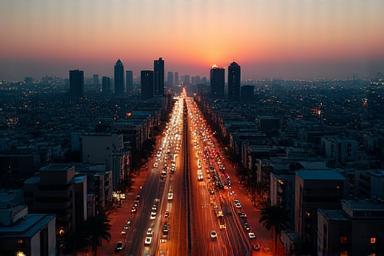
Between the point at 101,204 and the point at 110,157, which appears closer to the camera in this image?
the point at 101,204

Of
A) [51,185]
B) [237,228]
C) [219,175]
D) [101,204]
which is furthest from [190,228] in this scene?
[219,175]

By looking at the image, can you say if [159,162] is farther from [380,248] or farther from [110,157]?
[380,248]

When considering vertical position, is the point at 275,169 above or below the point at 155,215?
above

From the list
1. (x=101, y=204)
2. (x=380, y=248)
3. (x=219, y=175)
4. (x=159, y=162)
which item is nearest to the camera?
(x=380, y=248)

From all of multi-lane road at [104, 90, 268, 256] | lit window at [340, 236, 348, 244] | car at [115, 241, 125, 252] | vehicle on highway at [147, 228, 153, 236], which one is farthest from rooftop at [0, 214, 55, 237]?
lit window at [340, 236, 348, 244]

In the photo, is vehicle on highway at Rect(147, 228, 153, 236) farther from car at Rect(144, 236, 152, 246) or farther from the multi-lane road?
car at Rect(144, 236, 152, 246)

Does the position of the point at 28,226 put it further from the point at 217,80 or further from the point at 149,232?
the point at 217,80

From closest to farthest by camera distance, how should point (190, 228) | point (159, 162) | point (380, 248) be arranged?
point (380, 248) < point (190, 228) < point (159, 162)

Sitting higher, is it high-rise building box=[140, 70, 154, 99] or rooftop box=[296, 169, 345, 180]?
high-rise building box=[140, 70, 154, 99]
